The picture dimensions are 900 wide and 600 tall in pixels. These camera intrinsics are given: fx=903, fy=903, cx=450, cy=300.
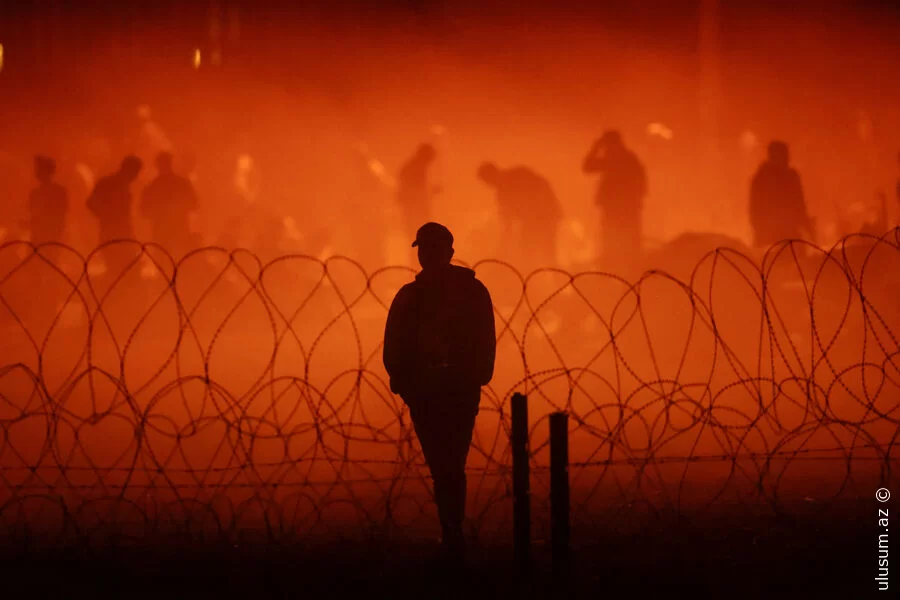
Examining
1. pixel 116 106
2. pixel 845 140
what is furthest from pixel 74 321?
pixel 845 140

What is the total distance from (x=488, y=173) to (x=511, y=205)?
0.40 m

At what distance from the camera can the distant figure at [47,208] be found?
342 inches

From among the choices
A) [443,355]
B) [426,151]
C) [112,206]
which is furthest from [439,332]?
[112,206]

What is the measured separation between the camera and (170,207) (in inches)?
345

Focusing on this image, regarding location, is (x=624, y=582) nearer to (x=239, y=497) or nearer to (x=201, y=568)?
(x=201, y=568)

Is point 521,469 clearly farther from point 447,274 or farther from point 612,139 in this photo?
point 612,139

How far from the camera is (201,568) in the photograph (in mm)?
3672

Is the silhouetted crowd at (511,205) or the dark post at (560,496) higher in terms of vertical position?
the silhouetted crowd at (511,205)

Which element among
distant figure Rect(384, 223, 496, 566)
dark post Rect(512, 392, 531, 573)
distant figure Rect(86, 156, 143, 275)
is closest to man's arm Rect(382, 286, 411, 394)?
distant figure Rect(384, 223, 496, 566)

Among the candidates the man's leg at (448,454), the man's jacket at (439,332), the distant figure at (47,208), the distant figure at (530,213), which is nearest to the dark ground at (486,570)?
the man's leg at (448,454)

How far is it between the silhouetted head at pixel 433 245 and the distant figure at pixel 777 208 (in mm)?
6037

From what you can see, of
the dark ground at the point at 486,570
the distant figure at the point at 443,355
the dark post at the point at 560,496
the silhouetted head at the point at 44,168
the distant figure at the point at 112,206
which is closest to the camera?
the dark post at the point at 560,496

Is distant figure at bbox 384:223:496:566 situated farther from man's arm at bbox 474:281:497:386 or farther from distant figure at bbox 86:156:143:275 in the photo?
distant figure at bbox 86:156:143:275

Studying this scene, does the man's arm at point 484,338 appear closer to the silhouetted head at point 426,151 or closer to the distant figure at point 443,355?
the distant figure at point 443,355
